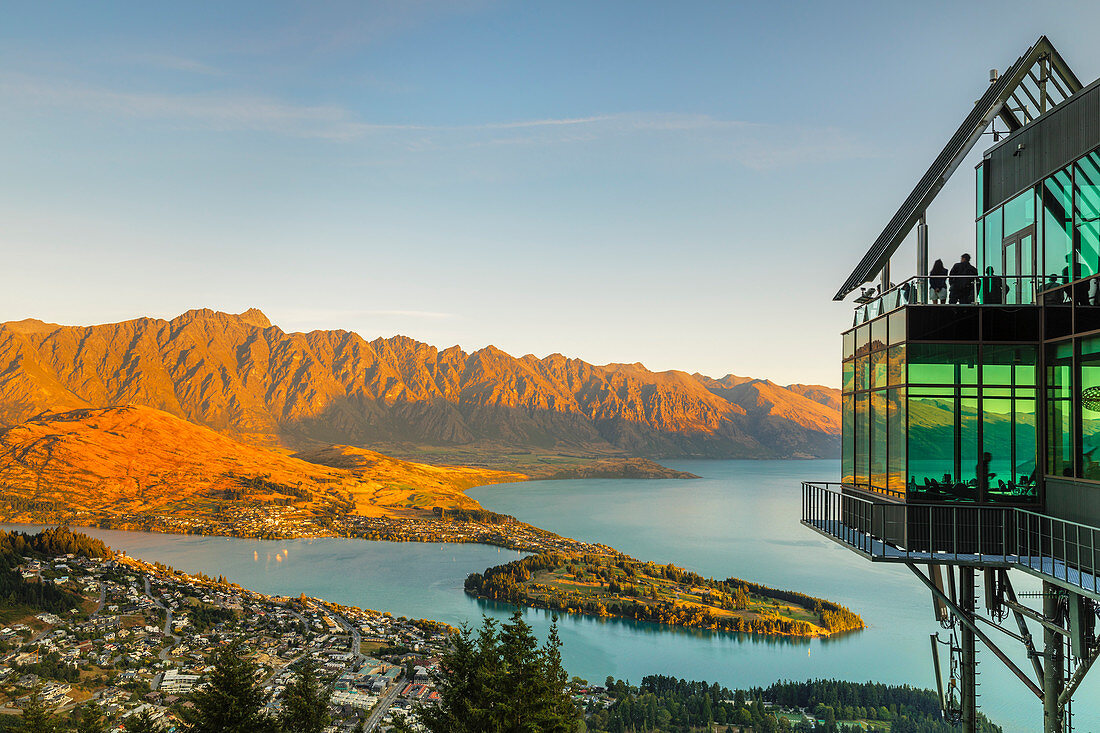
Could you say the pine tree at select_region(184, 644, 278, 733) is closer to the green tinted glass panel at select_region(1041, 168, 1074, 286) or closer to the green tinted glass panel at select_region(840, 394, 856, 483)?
the green tinted glass panel at select_region(840, 394, 856, 483)

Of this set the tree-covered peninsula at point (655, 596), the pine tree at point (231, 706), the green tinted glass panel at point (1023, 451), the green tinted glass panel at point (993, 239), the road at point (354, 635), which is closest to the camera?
the green tinted glass panel at point (1023, 451)

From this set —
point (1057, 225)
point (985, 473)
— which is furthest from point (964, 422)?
point (1057, 225)

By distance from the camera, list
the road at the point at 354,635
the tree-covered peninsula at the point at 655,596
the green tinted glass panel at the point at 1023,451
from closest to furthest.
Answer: the green tinted glass panel at the point at 1023,451 → the road at the point at 354,635 → the tree-covered peninsula at the point at 655,596

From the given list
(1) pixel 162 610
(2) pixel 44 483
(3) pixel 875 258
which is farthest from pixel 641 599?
(2) pixel 44 483

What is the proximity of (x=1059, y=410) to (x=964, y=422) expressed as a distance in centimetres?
144

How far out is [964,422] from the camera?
13297 mm

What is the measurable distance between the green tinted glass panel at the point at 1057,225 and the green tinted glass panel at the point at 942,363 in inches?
75.0

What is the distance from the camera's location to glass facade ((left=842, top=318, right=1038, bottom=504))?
13078mm

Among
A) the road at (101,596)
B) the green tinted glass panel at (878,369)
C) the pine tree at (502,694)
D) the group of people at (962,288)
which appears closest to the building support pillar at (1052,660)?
the green tinted glass panel at (878,369)

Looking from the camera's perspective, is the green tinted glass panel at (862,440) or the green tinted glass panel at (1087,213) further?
the green tinted glass panel at (862,440)

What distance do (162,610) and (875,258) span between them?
88.2 metres

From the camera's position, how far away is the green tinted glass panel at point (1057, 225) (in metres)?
13.0

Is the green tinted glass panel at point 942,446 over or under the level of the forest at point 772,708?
over

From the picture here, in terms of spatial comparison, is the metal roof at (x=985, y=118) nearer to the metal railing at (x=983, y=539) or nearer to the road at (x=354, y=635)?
the metal railing at (x=983, y=539)
